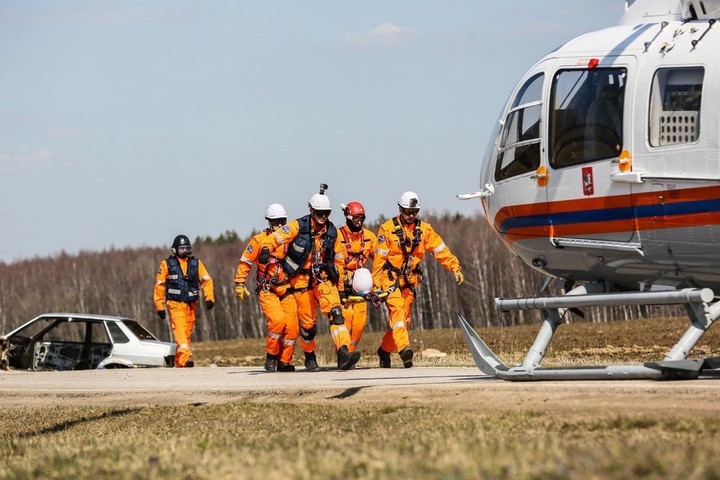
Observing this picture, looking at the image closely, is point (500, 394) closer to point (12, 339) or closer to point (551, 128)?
point (551, 128)

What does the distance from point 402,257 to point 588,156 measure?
18.6 ft

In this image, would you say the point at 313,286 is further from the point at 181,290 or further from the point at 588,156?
the point at 588,156

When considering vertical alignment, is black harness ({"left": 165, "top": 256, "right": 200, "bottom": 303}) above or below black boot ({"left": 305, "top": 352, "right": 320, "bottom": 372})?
above

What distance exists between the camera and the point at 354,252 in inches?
654

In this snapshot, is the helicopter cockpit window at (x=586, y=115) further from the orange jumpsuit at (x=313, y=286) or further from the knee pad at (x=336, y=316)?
the orange jumpsuit at (x=313, y=286)

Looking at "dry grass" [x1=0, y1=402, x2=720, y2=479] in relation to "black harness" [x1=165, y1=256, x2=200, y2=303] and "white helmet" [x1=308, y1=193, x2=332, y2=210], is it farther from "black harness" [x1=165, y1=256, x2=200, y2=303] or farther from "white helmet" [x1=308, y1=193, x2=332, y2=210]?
"black harness" [x1=165, y1=256, x2=200, y2=303]

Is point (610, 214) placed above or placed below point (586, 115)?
below

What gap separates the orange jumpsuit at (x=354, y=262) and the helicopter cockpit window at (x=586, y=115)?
5.74 m

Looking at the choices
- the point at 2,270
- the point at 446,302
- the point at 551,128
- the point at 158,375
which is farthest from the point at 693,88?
the point at 2,270

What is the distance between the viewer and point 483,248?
58.9m

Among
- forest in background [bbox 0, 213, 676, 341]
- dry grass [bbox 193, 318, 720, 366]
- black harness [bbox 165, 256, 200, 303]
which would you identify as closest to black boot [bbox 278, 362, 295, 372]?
dry grass [bbox 193, 318, 720, 366]

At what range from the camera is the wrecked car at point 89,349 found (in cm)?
2116

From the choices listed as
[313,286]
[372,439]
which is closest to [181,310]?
[313,286]

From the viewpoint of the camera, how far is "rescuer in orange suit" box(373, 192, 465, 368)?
1598cm
